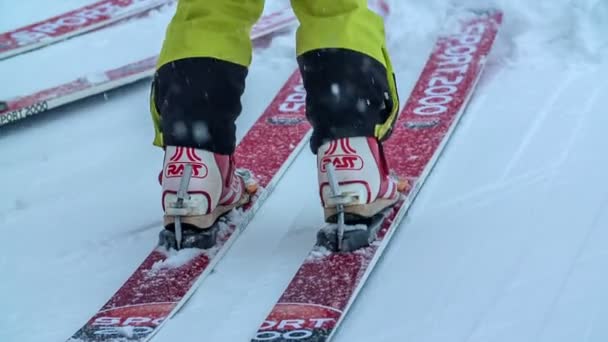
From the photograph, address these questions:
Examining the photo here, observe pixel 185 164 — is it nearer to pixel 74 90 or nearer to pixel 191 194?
pixel 191 194

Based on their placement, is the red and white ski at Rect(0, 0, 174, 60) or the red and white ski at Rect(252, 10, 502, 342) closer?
the red and white ski at Rect(252, 10, 502, 342)

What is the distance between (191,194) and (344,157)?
33 centimetres

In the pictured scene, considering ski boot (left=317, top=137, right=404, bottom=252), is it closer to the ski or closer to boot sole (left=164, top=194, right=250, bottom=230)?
boot sole (left=164, top=194, right=250, bottom=230)

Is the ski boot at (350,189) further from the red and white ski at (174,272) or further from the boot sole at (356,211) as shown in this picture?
the red and white ski at (174,272)

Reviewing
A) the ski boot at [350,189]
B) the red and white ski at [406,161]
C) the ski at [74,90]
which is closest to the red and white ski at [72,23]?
the ski at [74,90]

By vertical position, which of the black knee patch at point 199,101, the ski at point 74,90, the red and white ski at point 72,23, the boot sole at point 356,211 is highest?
the black knee patch at point 199,101

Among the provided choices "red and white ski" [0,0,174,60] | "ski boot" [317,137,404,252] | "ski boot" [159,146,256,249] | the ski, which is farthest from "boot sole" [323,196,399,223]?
"red and white ski" [0,0,174,60]

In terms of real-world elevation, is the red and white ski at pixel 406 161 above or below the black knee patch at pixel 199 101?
below

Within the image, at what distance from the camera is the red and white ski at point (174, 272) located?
199cm

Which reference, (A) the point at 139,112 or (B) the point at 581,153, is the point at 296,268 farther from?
(A) the point at 139,112

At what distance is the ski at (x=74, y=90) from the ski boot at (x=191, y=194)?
44.4 inches

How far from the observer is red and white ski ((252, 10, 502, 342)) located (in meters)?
1.97

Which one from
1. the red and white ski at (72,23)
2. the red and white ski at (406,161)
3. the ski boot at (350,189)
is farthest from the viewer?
the red and white ski at (72,23)

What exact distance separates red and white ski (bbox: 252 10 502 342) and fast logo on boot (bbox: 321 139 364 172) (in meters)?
0.19
